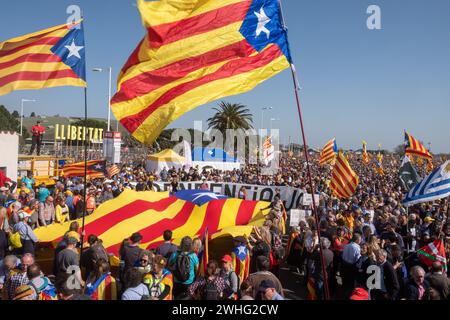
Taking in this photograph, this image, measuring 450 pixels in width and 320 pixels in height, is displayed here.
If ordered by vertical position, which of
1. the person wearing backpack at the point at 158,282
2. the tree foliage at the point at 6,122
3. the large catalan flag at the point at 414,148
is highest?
the tree foliage at the point at 6,122

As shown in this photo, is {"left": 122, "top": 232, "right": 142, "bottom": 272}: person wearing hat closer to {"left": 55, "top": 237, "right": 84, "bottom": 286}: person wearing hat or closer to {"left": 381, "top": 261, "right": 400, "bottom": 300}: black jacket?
{"left": 55, "top": 237, "right": 84, "bottom": 286}: person wearing hat

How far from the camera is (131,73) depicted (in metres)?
5.39

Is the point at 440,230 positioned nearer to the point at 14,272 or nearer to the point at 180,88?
the point at 180,88

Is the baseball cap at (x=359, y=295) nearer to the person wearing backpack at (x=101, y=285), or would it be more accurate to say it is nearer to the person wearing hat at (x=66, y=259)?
the person wearing backpack at (x=101, y=285)

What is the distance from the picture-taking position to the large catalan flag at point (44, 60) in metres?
7.08

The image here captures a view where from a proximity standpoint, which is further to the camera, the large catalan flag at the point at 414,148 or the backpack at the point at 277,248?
the large catalan flag at the point at 414,148

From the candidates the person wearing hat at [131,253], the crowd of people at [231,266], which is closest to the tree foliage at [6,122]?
the crowd of people at [231,266]

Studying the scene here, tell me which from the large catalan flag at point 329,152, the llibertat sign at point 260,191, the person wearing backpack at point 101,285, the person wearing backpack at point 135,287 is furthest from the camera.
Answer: the large catalan flag at point 329,152

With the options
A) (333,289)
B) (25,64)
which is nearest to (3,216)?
(25,64)

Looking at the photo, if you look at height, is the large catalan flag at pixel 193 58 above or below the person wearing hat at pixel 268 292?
above

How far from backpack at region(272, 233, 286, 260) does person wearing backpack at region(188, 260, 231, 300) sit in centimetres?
280

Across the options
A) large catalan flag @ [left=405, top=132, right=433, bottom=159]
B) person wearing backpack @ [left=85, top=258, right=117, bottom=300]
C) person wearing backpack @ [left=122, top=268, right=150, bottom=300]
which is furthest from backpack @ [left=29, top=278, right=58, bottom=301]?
large catalan flag @ [left=405, top=132, right=433, bottom=159]

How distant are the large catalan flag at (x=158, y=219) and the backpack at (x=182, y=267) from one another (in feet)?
6.92

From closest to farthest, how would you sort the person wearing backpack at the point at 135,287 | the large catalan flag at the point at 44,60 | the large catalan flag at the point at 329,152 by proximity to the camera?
the person wearing backpack at the point at 135,287 < the large catalan flag at the point at 44,60 < the large catalan flag at the point at 329,152
